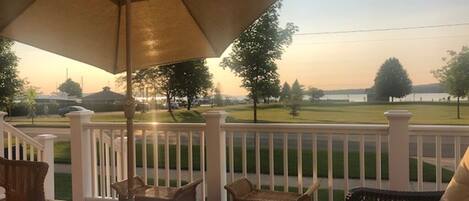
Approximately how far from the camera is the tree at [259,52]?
676 centimetres

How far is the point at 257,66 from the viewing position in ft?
22.9

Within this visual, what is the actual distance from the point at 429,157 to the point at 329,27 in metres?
3.33

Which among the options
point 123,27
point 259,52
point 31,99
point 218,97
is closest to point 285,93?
point 259,52

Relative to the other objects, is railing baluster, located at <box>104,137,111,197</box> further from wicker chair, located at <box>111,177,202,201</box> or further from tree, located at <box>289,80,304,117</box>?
tree, located at <box>289,80,304,117</box>

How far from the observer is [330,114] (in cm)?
777

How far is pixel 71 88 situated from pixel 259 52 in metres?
4.45

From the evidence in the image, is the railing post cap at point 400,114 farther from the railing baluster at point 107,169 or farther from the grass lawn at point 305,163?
the grass lawn at point 305,163

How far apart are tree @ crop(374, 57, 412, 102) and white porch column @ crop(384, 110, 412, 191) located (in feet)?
14.9

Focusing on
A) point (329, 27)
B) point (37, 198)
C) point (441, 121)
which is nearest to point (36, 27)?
point (37, 198)

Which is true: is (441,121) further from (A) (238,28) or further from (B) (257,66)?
(A) (238,28)

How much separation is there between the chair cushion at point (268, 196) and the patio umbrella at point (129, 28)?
1.05 metres

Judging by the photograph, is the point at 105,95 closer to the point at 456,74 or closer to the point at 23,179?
the point at 23,179

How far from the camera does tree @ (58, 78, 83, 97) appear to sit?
866 cm

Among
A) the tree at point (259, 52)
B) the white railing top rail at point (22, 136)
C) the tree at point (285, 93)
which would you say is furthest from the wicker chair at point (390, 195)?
the tree at point (285, 93)
